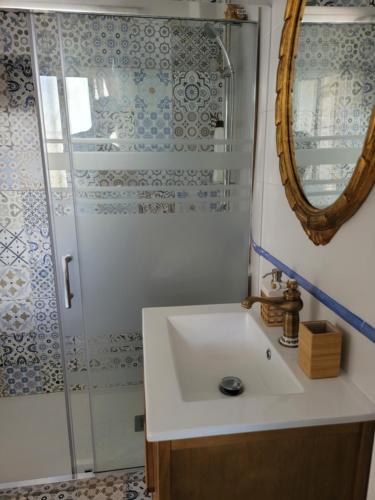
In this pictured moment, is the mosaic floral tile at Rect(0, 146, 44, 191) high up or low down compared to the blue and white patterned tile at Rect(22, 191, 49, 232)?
up

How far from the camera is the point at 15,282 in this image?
7.93 feet

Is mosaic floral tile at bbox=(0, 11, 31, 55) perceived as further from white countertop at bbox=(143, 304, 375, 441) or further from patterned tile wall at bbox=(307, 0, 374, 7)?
white countertop at bbox=(143, 304, 375, 441)

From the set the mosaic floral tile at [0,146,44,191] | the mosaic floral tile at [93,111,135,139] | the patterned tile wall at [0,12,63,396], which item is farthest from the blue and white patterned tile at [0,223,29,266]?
the mosaic floral tile at [93,111,135,139]

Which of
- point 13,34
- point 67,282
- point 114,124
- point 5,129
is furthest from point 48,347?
point 13,34

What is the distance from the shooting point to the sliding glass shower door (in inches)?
60.4

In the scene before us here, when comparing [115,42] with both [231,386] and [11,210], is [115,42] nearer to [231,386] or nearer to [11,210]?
[11,210]

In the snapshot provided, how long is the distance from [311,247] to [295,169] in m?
0.28

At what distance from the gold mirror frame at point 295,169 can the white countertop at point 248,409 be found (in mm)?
419

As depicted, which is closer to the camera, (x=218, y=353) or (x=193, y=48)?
(x=218, y=353)

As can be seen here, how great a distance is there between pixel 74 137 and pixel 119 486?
1.60 metres

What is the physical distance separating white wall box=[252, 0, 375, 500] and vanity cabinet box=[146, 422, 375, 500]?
0.08 m

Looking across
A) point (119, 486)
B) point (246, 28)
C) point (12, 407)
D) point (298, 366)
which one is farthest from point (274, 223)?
point (12, 407)

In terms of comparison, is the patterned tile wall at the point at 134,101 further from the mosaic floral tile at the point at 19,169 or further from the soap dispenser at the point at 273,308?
the mosaic floral tile at the point at 19,169

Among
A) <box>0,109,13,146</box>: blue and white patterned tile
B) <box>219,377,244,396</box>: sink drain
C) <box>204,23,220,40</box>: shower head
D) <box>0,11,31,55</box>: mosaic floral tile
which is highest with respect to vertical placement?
<box>0,11,31,55</box>: mosaic floral tile
